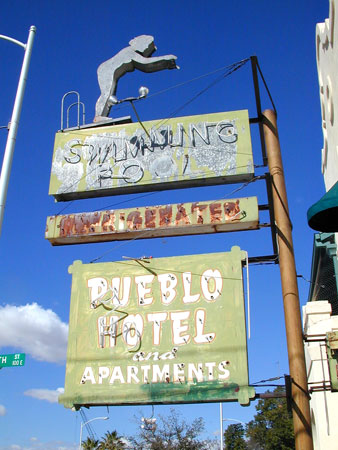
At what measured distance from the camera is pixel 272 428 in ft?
147

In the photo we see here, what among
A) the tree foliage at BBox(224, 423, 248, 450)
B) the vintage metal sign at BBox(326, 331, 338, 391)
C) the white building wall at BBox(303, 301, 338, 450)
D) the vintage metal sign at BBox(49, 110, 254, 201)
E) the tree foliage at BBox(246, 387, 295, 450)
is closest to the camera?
the vintage metal sign at BBox(326, 331, 338, 391)

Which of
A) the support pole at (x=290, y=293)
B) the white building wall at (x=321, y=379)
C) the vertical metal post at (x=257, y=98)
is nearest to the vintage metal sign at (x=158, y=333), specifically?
the support pole at (x=290, y=293)

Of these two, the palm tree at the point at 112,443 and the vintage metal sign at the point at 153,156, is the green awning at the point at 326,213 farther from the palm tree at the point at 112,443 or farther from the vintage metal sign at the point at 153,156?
the palm tree at the point at 112,443

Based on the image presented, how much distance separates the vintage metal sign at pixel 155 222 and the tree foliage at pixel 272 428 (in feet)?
110

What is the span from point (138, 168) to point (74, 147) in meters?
1.71

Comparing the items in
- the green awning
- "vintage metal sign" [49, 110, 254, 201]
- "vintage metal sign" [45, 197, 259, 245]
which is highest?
"vintage metal sign" [49, 110, 254, 201]

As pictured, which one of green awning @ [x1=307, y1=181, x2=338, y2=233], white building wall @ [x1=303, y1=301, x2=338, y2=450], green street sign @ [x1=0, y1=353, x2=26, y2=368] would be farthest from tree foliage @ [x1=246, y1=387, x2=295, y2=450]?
green awning @ [x1=307, y1=181, x2=338, y2=233]

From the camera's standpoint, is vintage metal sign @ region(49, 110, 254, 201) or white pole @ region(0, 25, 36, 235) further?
vintage metal sign @ region(49, 110, 254, 201)

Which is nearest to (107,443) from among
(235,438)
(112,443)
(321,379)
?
(112,443)

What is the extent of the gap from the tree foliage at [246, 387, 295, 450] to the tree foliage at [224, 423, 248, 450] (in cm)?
915

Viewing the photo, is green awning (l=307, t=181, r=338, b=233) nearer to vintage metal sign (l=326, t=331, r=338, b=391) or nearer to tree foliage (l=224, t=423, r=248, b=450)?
vintage metal sign (l=326, t=331, r=338, b=391)

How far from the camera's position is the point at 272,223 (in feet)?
34.1

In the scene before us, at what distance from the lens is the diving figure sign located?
41.2ft

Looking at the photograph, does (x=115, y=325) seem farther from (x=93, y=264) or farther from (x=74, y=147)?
(x=74, y=147)
